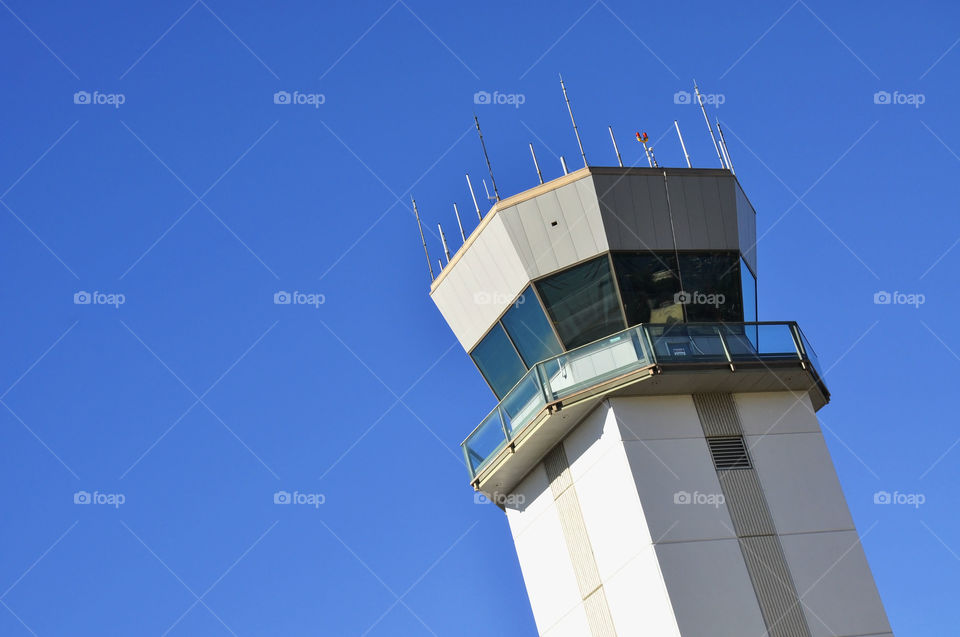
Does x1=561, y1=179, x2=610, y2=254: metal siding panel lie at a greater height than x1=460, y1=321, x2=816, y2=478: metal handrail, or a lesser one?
greater

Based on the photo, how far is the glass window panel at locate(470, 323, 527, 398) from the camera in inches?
1038

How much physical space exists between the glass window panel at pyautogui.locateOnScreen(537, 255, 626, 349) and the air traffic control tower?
3 centimetres

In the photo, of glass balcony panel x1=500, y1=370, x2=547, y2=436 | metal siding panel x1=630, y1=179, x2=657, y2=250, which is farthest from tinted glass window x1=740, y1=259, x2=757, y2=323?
glass balcony panel x1=500, y1=370, x2=547, y2=436

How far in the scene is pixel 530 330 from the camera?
2555cm

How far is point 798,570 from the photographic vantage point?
2195 cm

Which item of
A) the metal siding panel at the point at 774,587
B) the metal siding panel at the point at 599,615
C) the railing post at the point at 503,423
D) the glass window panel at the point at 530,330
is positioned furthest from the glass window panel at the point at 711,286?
the metal siding panel at the point at 599,615

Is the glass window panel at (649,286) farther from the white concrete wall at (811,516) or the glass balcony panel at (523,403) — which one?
the glass balcony panel at (523,403)

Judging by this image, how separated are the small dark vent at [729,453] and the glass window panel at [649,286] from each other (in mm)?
2949

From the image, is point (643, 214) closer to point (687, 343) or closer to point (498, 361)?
point (687, 343)

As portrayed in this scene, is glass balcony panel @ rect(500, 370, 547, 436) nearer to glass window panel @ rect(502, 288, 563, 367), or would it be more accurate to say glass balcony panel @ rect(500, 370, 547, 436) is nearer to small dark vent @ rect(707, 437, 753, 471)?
glass window panel @ rect(502, 288, 563, 367)

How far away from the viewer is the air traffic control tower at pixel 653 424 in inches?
858

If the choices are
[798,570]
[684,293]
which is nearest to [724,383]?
[684,293]

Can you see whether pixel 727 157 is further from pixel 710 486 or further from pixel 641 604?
pixel 641 604

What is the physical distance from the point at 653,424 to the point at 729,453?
1.72 meters
